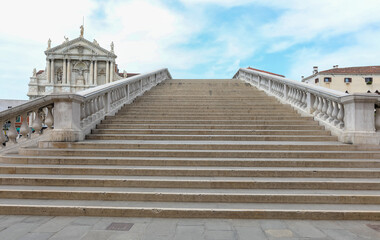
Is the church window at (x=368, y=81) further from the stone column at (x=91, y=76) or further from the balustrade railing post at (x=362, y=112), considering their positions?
the stone column at (x=91, y=76)

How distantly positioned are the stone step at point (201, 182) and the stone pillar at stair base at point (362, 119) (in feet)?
4.54

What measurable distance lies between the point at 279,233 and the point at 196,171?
70.6 inches

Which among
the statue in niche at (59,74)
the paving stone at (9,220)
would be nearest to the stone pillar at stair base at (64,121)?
the paving stone at (9,220)

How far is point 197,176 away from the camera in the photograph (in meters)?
4.36

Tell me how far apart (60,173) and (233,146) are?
3.45 metres

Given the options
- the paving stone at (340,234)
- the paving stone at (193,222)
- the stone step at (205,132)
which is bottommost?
the paving stone at (340,234)

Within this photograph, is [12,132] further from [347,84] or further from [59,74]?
[59,74]

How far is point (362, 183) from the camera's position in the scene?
3977 mm

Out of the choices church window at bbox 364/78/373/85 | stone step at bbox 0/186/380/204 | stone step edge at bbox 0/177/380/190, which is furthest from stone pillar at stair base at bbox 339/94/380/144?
church window at bbox 364/78/373/85

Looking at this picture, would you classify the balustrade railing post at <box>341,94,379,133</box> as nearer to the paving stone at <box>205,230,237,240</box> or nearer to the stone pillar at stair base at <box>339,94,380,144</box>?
the stone pillar at stair base at <box>339,94,380,144</box>

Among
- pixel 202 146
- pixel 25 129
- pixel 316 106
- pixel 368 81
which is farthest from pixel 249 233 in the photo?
pixel 368 81

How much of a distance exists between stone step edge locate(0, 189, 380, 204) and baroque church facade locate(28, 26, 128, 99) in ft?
183

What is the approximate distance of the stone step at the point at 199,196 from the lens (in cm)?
366

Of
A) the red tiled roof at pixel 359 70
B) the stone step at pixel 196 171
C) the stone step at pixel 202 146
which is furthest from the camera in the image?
the red tiled roof at pixel 359 70
